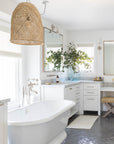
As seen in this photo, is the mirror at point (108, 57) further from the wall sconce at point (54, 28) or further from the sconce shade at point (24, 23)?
the sconce shade at point (24, 23)

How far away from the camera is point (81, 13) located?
4941 mm

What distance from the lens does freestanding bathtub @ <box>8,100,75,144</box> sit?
9.94ft

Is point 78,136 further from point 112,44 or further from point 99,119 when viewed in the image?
point 112,44

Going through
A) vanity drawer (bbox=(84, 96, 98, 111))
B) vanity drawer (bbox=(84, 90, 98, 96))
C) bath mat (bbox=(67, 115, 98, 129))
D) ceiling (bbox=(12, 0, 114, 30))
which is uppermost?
ceiling (bbox=(12, 0, 114, 30))

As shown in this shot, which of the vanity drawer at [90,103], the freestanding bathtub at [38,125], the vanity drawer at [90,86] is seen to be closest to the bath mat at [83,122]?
the vanity drawer at [90,103]

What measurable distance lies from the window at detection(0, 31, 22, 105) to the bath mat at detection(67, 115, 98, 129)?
4.62 ft

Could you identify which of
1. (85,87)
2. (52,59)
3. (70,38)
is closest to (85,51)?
(70,38)

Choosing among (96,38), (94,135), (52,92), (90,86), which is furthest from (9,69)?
(96,38)

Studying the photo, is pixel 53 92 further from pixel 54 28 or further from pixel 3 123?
pixel 3 123

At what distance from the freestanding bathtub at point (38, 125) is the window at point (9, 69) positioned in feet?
2.07

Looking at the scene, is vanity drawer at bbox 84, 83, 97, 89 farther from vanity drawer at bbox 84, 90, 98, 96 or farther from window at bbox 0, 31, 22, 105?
window at bbox 0, 31, 22, 105

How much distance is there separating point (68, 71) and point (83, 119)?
5.55 ft

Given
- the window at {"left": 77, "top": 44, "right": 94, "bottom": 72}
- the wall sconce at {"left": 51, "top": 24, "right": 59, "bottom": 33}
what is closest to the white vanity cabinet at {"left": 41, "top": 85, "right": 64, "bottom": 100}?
the wall sconce at {"left": 51, "top": 24, "right": 59, "bottom": 33}

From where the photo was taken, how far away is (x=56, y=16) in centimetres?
519
